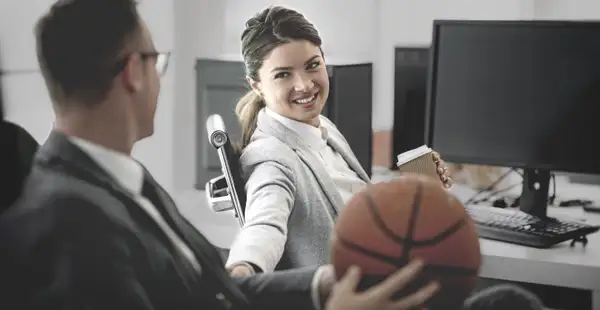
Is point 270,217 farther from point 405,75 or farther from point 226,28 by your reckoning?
point 405,75

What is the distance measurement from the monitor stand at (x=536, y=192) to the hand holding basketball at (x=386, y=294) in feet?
3.39

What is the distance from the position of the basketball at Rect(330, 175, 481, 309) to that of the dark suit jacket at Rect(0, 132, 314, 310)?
0.20 metres

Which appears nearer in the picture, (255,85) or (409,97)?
(255,85)

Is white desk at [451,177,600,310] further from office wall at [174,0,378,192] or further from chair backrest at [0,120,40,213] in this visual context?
chair backrest at [0,120,40,213]

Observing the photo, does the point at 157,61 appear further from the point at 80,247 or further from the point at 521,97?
the point at 521,97

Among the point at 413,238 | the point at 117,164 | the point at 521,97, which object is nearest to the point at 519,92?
the point at 521,97

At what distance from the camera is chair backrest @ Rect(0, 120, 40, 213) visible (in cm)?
95

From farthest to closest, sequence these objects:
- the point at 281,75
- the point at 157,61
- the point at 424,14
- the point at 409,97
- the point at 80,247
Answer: the point at 424,14 → the point at 409,97 → the point at 281,75 → the point at 157,61 → the point at 80,247

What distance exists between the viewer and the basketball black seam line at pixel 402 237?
901 millimetres

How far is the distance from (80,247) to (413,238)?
33cm

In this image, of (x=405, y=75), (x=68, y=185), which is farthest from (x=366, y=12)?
(x=68, y=185)

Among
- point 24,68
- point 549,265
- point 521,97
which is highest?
point 24,68

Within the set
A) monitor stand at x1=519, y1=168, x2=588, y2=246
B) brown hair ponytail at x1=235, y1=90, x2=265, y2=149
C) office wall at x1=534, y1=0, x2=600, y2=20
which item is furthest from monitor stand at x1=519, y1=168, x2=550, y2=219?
office wall at x1=534, y1=0, x2=600, y2=20

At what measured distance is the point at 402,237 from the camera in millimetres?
902
